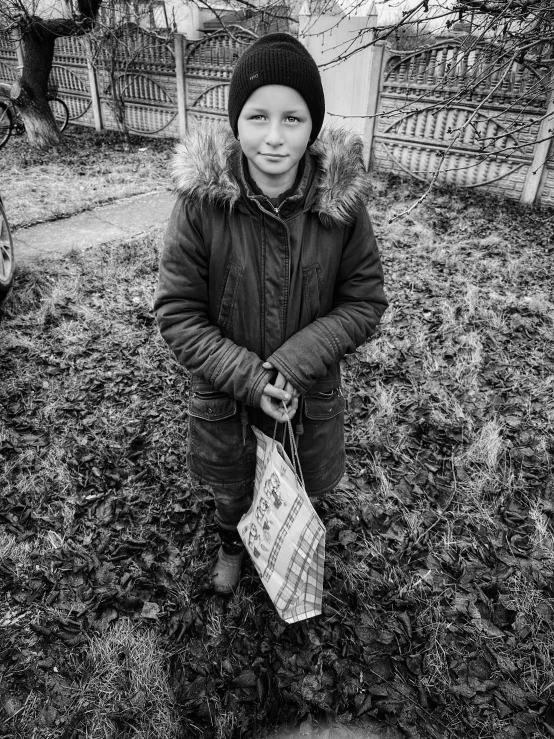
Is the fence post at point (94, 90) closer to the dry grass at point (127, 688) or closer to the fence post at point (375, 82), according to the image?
the fence post at point (375, 82)

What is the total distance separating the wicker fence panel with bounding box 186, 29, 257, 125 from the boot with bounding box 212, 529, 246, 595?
27.6 ft

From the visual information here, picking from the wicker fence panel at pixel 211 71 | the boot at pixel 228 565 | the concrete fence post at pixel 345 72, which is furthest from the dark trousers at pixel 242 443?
the wicker fence panel at pixel 211 71

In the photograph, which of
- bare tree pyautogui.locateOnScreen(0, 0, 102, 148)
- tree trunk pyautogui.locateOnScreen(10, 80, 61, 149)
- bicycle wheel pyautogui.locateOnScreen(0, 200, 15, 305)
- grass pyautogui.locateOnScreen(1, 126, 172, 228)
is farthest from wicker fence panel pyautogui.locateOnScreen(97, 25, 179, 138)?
bicycle wheel pyautogui.locateOnScreen(0, 200, 15, 305)

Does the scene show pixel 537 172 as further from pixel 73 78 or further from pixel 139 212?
pixel 73 78

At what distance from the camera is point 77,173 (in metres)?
8.15

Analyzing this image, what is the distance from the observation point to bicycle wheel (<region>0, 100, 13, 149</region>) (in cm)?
952

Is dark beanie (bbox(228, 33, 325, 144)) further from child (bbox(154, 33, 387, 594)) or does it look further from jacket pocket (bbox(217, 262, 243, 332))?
jacket pocket (bbox(217, 262, 243, 332))

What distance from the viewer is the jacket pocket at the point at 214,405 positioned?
1.69m

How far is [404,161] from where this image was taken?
7.83 m

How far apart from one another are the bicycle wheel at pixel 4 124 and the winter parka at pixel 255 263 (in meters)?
9.84

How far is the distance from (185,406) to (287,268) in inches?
74.3

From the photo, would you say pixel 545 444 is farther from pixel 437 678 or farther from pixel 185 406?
pixel 185 406

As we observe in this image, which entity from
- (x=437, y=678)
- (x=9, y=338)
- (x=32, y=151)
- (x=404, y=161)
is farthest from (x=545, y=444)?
(x=32, y=151)

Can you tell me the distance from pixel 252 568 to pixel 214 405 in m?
0.94
